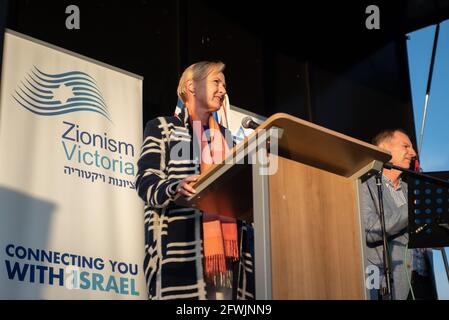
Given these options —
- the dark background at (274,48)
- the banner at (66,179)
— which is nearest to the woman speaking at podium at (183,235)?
the banner at (66,179)

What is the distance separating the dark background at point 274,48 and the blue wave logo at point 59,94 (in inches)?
13.0

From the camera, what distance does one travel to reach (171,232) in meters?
2.50

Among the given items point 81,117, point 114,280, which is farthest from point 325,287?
point 81,117

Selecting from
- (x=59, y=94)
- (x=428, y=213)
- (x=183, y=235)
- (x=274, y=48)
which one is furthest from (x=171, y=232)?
(x=274, y=48)

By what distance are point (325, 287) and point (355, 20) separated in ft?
13.3

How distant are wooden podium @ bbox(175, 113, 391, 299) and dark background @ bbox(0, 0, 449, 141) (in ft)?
7.19

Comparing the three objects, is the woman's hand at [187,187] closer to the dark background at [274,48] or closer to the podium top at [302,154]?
the podium top at [302,154]

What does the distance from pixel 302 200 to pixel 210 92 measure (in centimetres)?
101

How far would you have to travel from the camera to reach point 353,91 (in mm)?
5758

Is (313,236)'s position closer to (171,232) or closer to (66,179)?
(171,232)

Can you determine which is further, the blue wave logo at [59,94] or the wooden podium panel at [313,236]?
the blue wave logo at [59,94]

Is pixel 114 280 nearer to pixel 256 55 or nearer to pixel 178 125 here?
pixel 178 125

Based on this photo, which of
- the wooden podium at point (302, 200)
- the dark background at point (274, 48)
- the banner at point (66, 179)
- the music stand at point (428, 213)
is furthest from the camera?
the dark background at point (274, 48)

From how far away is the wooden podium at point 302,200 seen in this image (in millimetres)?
1894
